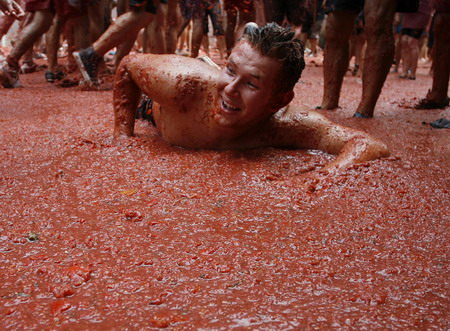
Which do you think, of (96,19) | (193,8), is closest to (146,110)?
(96,19)

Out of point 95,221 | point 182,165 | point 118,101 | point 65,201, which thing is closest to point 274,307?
point 95,221

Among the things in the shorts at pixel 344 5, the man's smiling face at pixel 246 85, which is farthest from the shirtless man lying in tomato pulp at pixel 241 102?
the shorts at pixel 344 5

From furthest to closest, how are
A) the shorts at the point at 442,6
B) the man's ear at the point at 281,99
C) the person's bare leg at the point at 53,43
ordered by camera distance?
the person's bare leg at the point at 53,43, the shorts at the point at 442,6, the man's ear at the point at 281,99

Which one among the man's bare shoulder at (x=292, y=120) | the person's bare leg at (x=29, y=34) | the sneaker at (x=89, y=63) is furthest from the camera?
the person's bare leg at (x=29, y=34)

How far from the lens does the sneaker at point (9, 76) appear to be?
180 inches

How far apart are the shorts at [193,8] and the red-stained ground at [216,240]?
6275mm

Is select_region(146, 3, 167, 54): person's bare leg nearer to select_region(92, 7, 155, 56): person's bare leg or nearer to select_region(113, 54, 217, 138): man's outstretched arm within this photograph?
select_region(92, 7, 155, 56): person's bare leg

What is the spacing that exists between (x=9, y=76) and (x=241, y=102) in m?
3.64

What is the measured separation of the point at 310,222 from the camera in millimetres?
1447

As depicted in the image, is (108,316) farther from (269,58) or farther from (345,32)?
(345,32)

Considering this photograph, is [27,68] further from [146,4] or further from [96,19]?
[146,4]

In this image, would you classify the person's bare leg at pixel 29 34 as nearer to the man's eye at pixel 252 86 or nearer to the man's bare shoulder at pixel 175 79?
the man's bare shoulder at pixel 175 79

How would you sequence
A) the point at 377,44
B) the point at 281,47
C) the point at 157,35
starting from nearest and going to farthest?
the point at 281,47 → the point at 377,44 → the point at 157,35

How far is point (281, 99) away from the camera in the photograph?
2.04 m
